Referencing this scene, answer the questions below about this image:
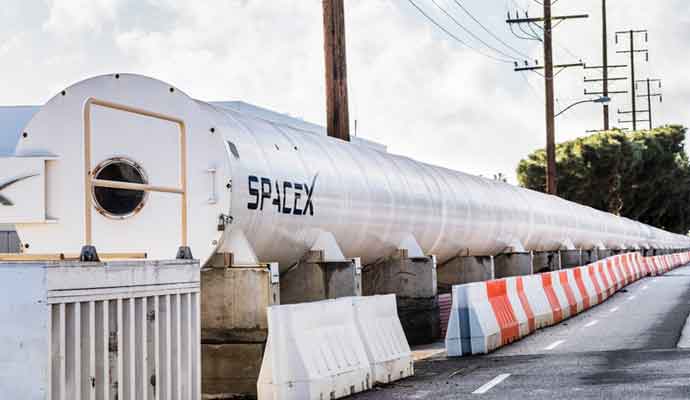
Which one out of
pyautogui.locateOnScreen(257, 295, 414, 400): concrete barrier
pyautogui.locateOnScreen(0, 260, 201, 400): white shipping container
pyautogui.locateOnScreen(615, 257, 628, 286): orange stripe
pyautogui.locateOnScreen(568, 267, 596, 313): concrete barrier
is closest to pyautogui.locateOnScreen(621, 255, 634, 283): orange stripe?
pyautogui.locateOnScreen(615, 257, 628, 286): orange stripe

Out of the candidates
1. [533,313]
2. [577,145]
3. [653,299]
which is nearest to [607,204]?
[577,145]

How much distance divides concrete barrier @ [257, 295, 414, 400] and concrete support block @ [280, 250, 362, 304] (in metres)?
1.59

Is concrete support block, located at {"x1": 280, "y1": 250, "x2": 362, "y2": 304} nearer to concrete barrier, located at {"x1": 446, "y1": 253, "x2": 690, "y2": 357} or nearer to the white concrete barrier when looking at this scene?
the white concrete barrier

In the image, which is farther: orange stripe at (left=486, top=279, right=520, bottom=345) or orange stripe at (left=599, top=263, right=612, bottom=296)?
orange stripe at (left=599, top=263, right=612, bottom=296)

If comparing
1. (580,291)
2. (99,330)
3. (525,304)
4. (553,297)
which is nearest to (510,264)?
Result: (580,291)

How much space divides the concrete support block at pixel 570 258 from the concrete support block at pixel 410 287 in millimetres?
17607

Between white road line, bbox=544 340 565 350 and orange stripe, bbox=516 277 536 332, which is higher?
orange stripe, bbox=516 277 536 332

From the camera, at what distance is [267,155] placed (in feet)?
45.9

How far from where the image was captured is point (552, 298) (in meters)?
22.8

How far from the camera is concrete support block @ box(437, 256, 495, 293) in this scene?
82.4 feet

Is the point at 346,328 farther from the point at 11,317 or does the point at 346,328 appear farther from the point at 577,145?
the point at 577,145

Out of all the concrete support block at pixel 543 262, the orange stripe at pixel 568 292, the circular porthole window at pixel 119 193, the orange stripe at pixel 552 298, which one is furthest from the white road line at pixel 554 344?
the concrete support block at pixel 543 262

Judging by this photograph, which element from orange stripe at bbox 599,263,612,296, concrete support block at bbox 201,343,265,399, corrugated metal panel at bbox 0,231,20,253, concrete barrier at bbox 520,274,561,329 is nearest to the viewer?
concrete support block at bbox 201,343,265,399

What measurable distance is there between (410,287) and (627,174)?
74.8m
